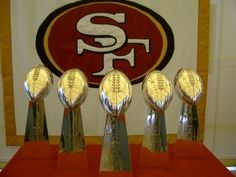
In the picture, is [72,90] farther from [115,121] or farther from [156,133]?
[156,133]

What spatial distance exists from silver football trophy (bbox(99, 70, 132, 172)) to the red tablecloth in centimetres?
3

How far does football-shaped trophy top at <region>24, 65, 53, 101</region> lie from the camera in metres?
0.79

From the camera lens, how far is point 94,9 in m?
1.65

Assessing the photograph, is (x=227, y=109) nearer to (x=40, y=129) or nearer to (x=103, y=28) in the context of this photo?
(x=103, y=28)

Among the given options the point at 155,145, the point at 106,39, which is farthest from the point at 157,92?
the point at 106,39

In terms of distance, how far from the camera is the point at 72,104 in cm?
75

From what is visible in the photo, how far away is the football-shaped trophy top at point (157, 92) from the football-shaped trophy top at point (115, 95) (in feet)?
0.19

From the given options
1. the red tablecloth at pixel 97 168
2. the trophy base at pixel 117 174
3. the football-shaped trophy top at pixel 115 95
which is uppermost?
the football-shaped trophy top at pixel 115 95

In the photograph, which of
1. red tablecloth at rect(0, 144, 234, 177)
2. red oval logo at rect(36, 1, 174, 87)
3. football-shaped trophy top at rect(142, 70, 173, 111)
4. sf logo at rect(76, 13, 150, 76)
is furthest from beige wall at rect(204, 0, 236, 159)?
football-shaped trophy top at rect(142, 70, 173, 111)

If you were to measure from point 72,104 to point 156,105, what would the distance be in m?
0.19

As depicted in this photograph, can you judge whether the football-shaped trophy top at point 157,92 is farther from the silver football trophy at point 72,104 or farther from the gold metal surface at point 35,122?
the gold metal surface at point 35,122

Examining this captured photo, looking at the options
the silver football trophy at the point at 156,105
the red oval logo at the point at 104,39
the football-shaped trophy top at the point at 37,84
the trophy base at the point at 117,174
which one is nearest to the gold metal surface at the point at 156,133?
the silver football trophy at the point at 156,105

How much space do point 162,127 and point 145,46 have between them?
937 millimetres

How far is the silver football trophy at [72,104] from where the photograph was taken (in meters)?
0.74
